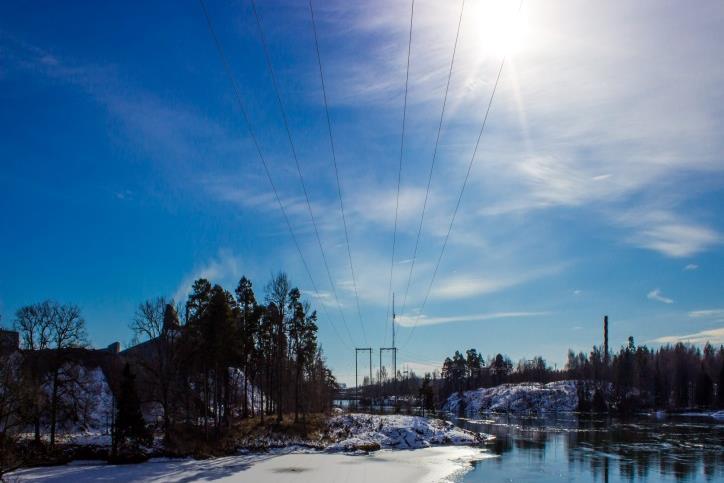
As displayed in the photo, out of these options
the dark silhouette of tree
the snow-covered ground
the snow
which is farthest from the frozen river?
the snow

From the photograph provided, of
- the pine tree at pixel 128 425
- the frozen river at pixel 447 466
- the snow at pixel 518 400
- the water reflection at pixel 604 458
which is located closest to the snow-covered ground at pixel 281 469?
the frozen river at pixel 447 466

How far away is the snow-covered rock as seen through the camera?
185 ft

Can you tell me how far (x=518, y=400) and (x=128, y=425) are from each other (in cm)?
15823

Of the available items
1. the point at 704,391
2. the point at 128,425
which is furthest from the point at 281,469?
the point at 704,391

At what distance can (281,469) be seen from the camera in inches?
1543

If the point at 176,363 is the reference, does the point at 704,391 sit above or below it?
below

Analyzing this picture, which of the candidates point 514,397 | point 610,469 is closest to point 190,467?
point 610,469

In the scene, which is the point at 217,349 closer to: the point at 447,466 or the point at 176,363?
the point at 176,363

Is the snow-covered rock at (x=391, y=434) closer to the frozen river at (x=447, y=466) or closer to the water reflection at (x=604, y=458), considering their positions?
the frozen river at (x=447, y=466)

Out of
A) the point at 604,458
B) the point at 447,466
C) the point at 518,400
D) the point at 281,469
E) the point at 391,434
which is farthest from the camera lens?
the point at 518,400

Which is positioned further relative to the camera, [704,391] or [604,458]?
[704,391]

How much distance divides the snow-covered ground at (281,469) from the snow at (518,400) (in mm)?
129493

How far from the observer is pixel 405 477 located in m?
36.1

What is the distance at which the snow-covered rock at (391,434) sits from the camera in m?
56.3
